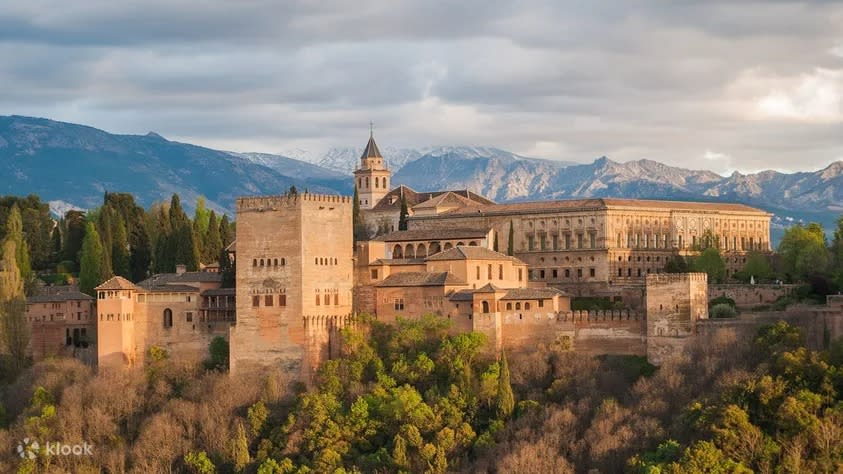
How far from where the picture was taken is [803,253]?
6825cm

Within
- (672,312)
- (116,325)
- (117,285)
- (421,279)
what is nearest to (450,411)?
(421,279)

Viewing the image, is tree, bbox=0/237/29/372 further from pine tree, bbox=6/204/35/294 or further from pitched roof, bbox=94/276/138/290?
pine tree, bbox=6/204/35/294

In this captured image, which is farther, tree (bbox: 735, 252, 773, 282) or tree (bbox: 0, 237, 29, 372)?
tree (bbox: 735, 252, 773, 282)

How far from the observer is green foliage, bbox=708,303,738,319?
187ft

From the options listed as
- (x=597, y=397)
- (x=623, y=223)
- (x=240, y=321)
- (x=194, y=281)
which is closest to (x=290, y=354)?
(x=240, y=321)

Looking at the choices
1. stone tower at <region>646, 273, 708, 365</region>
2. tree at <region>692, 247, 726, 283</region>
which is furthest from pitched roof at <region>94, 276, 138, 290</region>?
tree at <region>692, 247, 726, 283</region>

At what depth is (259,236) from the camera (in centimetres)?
5872

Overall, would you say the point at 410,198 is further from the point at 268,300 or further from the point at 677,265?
the point at 268,300

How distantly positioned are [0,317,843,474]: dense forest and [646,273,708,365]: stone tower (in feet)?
2.66

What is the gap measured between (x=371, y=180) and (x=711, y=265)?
34223mm

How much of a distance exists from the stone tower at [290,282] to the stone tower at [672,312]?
11500mm

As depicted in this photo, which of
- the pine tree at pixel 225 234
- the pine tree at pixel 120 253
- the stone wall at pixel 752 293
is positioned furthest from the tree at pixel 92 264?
the stone wall at pixel 752 293

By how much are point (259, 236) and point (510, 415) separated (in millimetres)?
12130

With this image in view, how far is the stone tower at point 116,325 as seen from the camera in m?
59.9
